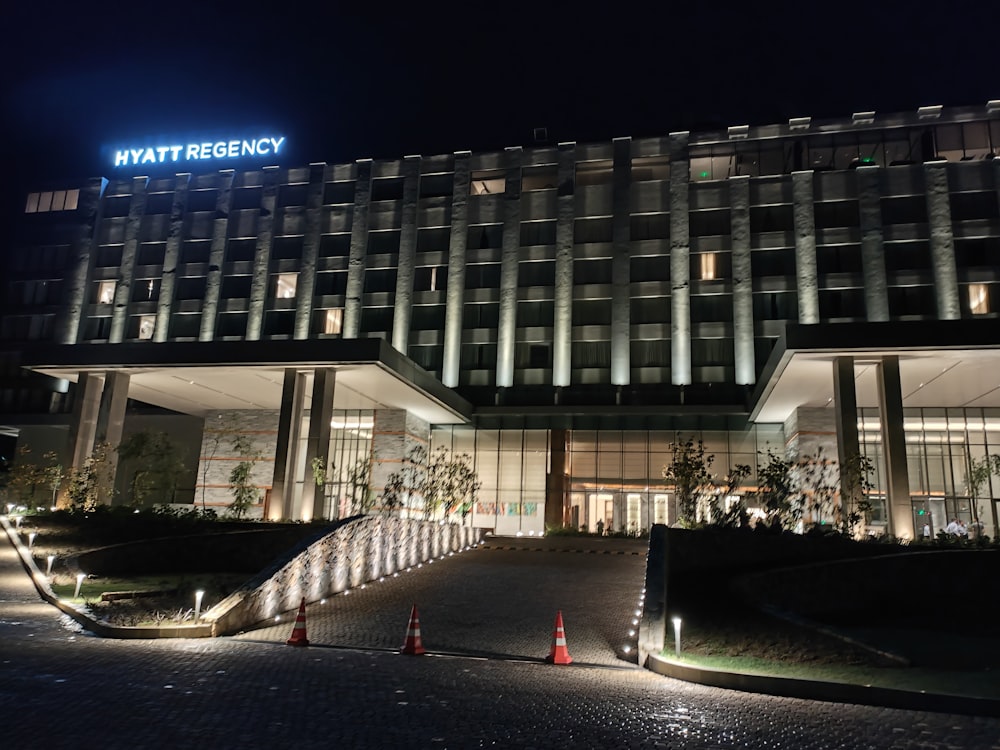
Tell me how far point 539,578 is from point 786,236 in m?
29.8

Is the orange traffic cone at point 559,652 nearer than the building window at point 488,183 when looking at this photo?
Yes

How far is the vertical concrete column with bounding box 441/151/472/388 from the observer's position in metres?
44.4

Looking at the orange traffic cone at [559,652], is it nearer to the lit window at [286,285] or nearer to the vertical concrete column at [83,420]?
the vertical concrete column at [83,420]

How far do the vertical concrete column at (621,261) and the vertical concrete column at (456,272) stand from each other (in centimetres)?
886

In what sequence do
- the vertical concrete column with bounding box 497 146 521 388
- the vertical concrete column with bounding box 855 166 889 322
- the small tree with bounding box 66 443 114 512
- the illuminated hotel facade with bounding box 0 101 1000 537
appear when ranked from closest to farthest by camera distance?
the small tree with bounding box 66 443 114 512
the illuminated hotel facade with bounding box 0 101 1000 537
the vertical concrete column with bounding box 855 166 889 322
the vertical concrete column with bounding box 497 146 521 388

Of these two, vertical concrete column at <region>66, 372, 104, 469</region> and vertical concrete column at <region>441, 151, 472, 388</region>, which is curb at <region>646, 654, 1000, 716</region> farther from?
vertical concrete column at <region>441, 151, 472, 388</region>

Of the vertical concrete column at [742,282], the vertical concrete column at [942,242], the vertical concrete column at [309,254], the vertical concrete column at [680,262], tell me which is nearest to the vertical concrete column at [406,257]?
the vertical concrete column at [309,254]

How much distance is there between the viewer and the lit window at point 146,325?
49.5m

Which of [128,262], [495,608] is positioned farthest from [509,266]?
[495,608]

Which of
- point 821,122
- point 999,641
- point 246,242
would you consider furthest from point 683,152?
point 999,641

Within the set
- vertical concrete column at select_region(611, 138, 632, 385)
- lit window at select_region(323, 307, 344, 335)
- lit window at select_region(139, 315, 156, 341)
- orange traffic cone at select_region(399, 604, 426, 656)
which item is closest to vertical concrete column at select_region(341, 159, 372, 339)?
lit window at select_region(323, 307, 344, 335)

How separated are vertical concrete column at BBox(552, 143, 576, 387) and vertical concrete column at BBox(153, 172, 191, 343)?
72.2 feet

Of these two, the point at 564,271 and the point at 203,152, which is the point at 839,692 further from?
the point at 203,152

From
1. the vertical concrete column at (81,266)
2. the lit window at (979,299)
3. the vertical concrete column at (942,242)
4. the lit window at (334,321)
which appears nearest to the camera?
the lit window at (979,299)
